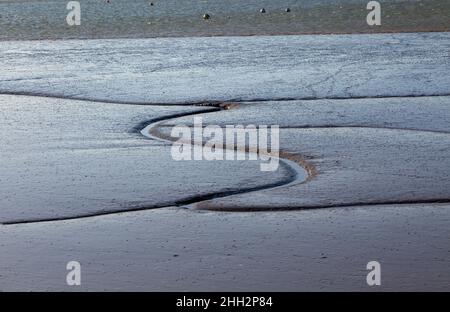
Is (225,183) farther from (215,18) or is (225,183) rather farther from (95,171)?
(215,18)

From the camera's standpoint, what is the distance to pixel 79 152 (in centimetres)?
Result: 924

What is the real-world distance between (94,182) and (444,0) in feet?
67.1

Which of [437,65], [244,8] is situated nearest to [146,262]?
[437,65]

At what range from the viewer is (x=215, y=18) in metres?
23.4

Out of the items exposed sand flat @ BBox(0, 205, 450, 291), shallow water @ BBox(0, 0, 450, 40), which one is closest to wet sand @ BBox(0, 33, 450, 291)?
exposed sand flat @ BBox(0, 205, 450, 291)

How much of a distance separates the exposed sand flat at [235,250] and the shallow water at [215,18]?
13.7 meters

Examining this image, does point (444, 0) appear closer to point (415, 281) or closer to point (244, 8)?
point (244, 8)

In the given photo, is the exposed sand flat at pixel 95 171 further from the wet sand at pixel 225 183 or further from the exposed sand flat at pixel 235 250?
the exposed sand flat at pixel 235 250

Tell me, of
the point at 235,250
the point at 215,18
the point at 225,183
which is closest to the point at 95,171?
the point at 225,183

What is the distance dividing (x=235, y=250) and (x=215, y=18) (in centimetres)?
1742

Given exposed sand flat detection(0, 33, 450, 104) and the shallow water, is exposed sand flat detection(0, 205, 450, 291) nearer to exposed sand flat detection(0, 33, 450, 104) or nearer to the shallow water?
exposed sand flat detection(0, 33, 450, 104)

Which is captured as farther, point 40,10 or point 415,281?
point 40,10

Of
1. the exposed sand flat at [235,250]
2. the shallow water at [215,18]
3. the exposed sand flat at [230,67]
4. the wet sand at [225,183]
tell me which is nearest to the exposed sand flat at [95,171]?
the wet sand at [225,183]

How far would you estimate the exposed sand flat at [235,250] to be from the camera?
5.76m
